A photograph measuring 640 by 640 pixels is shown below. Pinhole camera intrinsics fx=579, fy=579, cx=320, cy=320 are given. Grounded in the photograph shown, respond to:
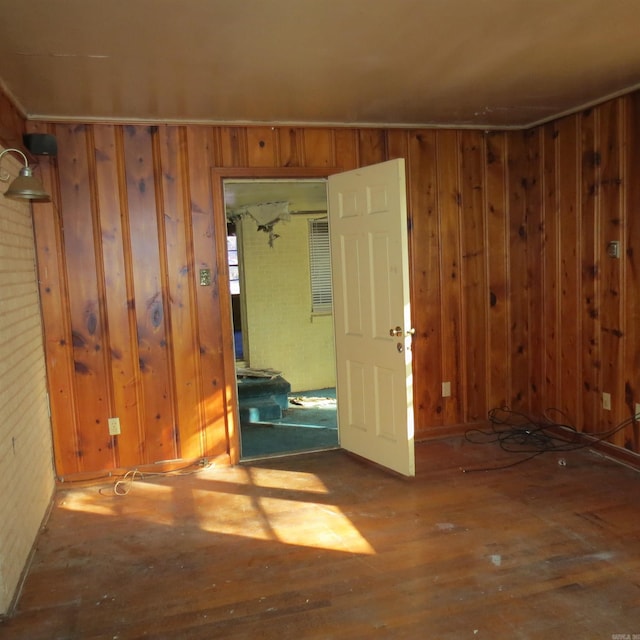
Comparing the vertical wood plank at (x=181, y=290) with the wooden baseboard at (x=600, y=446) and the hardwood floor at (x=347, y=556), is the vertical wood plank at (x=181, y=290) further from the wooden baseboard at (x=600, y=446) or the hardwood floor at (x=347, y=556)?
the wooden baseboard at (x=600, y=446)

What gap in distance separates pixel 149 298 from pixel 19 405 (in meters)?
1.23

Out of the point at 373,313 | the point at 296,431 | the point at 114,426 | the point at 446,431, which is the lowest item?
the point at 296,431

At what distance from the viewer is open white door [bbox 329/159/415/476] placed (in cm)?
362

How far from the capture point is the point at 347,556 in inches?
111

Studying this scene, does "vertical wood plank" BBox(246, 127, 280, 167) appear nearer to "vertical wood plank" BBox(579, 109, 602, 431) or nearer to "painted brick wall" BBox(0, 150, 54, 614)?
"painted brick wall" BBox(0, 150, 54, 614)

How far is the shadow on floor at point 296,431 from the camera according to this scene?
4652 millimetres

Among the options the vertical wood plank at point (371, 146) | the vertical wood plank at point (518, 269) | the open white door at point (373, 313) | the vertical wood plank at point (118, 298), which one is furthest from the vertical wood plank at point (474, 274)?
the vertical wood plank at point (118, 298)

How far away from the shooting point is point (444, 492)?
3541 millimetres

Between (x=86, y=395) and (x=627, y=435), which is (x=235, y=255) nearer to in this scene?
(x=86, y=395)

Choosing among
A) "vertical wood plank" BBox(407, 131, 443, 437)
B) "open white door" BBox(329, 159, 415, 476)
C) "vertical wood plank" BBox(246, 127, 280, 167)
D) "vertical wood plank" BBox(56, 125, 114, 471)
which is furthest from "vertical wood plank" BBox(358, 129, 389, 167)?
"vertical wood plank" BBox(56, 125, 114, 471)

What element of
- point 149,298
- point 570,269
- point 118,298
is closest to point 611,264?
point 570,269

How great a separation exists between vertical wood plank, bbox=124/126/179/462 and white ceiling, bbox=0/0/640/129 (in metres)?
0.26

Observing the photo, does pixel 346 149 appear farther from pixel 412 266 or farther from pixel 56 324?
pixel 56 324

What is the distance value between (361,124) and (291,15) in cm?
196
